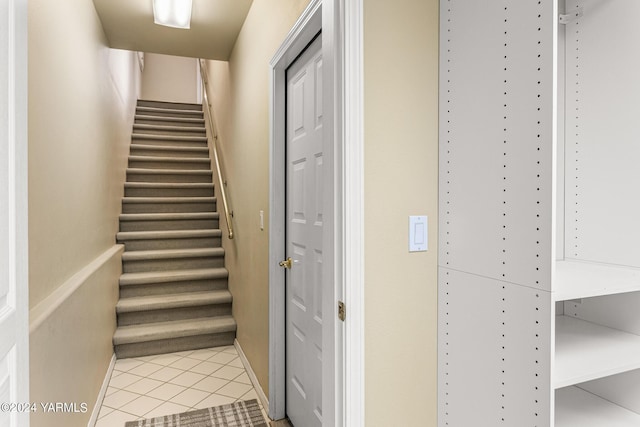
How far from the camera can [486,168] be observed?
3.27ft

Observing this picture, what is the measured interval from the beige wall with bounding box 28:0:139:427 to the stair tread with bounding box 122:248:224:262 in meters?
0.60

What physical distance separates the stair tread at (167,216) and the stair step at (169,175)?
612 millimetres

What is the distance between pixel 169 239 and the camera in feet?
13.7

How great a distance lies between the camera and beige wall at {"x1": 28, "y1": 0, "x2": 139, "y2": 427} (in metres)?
1.45

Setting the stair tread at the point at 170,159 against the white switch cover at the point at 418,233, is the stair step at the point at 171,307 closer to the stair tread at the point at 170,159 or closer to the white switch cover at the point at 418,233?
the stair tread at the point at 170,159

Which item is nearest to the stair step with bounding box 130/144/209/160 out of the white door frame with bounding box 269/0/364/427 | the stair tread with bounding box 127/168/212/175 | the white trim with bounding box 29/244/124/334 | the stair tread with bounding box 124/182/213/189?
the stair tread with bounding box 127/168/212/175

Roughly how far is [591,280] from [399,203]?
51cm

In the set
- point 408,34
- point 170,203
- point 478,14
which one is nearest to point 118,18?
point 170,203

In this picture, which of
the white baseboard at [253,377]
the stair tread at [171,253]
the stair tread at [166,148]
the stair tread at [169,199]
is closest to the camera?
the white baseboard at [253,377]

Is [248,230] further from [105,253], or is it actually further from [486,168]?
[486,168]

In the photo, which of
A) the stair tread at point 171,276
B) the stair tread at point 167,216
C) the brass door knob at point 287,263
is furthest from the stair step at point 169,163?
the brass door knob at point 287,263

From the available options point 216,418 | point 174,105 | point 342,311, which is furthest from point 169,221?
point 342,311

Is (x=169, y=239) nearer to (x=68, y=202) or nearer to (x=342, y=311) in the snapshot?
(x=68, y=202)

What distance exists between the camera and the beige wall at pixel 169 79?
23.0 feet
